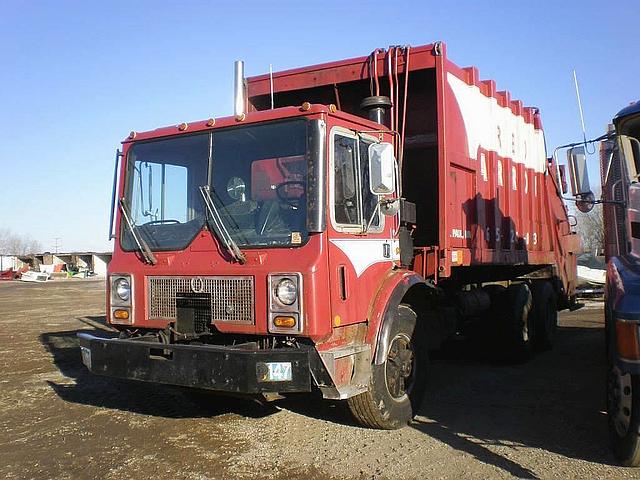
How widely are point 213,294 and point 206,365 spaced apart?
627 millimetres

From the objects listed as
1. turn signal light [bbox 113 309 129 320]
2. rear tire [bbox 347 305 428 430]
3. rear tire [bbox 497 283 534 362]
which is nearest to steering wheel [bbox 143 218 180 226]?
turn signal light [bbox 113 309 129 320]

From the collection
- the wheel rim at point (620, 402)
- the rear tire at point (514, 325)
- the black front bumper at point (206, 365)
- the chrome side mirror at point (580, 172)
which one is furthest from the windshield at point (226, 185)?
the rear tire at point (514, 325)

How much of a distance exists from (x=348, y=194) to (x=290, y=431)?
2187 millimetres

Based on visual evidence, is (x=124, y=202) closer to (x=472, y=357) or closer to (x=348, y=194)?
(x=348, y=194)

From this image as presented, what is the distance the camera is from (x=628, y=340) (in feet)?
Result: 12.1

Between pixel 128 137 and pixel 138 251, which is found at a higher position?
pixel 128 137

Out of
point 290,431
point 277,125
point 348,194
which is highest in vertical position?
point 277,125

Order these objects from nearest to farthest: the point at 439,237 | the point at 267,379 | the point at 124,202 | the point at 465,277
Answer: the point at 267,379 < the point at 124,202 < the point at 439,237 < the point at 465,277

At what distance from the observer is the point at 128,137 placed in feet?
18.8

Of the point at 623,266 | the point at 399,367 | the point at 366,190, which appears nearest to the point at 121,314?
the point at 366,190

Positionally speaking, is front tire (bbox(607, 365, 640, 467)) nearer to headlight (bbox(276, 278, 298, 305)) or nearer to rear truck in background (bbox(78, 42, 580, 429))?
rear truck in background (bbox(78, 42, 580, 429))

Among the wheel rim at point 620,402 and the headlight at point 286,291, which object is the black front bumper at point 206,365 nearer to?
the headlight at point 286,291

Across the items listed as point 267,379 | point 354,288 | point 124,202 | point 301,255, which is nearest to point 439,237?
point 354,288

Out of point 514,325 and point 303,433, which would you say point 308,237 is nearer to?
point 303,433
